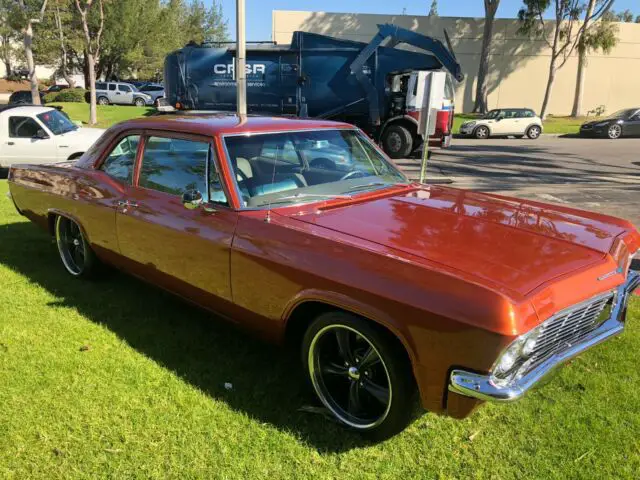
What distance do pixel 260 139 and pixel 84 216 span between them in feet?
6.29

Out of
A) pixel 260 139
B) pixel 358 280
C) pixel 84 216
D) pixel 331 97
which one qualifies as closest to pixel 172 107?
pixel 331 97

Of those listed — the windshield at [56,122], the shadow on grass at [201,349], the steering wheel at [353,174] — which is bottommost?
the shadow on grass at [201,349]

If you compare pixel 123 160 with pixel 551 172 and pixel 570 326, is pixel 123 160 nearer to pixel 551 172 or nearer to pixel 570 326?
pixel 570 326

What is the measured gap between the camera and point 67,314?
13.9ft

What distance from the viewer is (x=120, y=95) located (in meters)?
36.4

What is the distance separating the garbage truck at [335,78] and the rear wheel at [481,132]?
7.66m

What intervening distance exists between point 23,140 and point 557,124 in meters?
28.8

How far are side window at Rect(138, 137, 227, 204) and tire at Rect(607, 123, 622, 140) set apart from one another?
82.6ft

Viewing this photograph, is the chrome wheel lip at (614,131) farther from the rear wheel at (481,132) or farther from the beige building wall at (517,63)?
Result: the beige building wall at (517,63)

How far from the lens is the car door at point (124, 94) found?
3638 centimetres

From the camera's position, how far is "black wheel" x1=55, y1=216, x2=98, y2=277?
483 cm

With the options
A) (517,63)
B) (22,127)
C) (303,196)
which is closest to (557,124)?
(517,63)

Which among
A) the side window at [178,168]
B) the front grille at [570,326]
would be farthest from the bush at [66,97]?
the front grille at [570,326]

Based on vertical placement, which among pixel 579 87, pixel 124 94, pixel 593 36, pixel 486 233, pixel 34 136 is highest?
pixel 593 36
